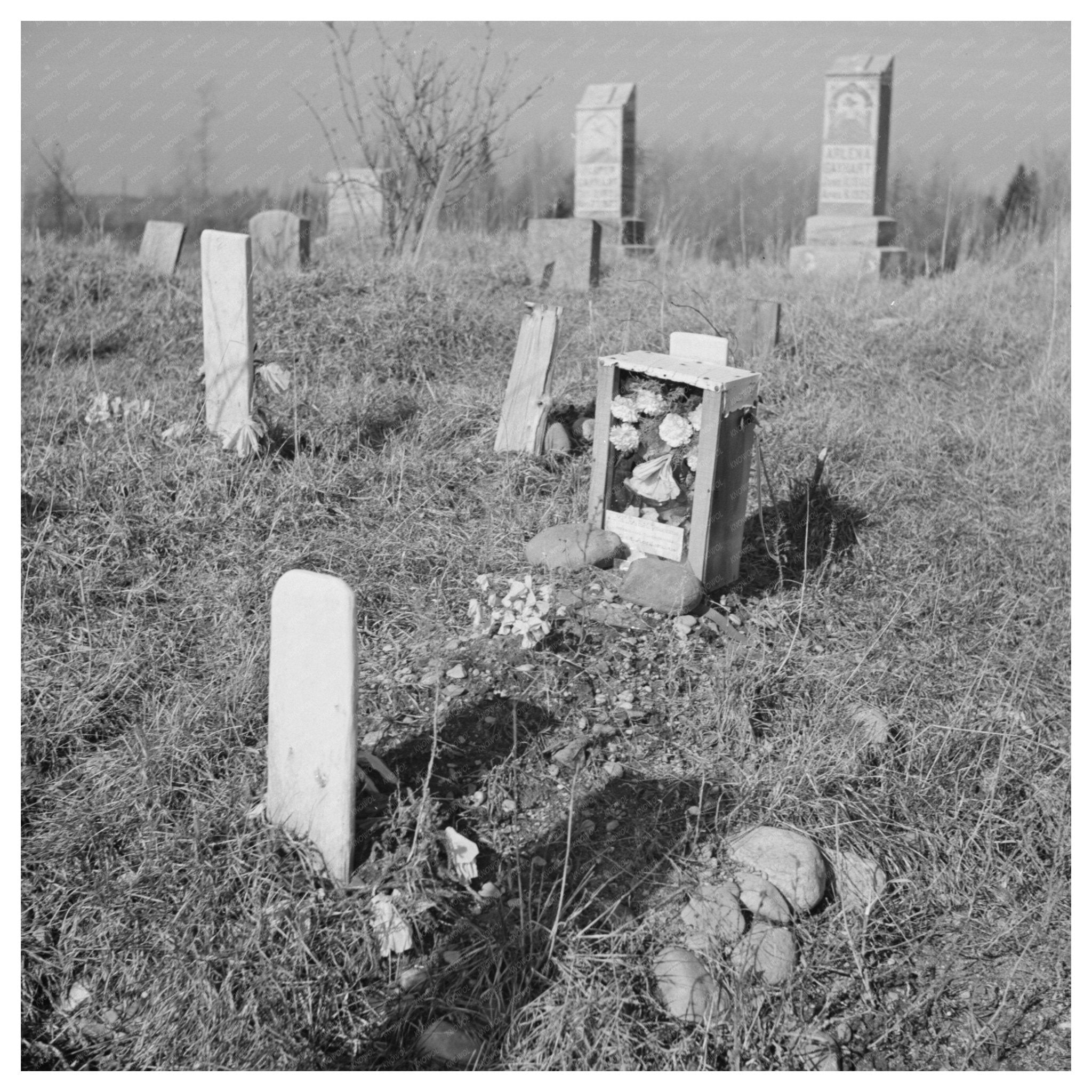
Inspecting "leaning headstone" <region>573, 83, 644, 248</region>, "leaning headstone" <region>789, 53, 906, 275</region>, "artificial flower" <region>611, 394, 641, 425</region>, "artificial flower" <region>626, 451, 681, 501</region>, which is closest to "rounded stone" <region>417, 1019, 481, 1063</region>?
"artificial flower" <region>626, 451, 681, 501</region>

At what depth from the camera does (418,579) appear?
3.87 m

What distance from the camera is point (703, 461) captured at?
3619 mm

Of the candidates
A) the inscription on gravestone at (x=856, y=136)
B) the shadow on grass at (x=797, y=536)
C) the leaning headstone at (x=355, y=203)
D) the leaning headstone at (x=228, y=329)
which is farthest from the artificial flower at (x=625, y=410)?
the inscription on gravestone at (x=856, y=136)

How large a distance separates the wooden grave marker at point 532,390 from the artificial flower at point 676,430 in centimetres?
112

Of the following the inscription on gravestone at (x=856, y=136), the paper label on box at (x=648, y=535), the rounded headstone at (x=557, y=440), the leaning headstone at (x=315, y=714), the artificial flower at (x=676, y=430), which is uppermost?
the inscription on gravestone at (x=856, y=136)

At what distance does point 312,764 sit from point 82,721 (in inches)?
37.9

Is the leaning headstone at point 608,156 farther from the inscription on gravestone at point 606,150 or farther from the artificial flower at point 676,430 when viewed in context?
the artificial flower at point 676,430

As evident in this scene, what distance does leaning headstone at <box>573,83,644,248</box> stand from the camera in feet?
41.5

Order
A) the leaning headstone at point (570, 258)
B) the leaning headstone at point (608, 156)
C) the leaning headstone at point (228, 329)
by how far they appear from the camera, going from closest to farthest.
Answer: the leaning headstone at point (228, 329)
the leaning headstone at point (570, 258)
the leaning headstone at point (608, 156)

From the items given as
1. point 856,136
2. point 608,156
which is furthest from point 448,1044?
point 608,156

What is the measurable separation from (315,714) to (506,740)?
78cm

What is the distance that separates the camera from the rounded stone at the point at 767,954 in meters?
2.38

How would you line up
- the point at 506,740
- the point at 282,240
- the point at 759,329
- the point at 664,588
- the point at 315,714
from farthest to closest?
the point at 282,240, the point at 759,329, the point at 664,588, the point at 506,740, the point at 315,714

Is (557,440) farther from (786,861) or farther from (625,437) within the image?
(786,861)
